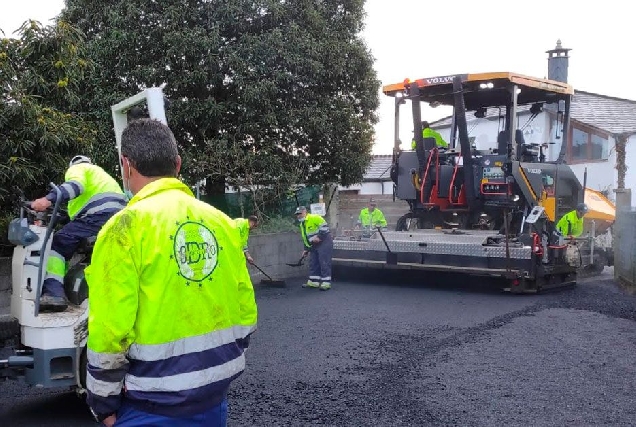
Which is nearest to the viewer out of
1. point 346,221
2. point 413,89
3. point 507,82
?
point 507,82

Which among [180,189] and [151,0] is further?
[151,0]

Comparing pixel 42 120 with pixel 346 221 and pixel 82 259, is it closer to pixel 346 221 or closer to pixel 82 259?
pixel 82 259

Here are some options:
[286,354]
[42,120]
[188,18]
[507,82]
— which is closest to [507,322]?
[286,354]

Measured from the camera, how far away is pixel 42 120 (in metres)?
6.29

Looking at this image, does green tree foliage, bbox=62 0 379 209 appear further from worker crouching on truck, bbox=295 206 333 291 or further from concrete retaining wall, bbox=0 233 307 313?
worker crouching on truck, bbox=295 206 333 291

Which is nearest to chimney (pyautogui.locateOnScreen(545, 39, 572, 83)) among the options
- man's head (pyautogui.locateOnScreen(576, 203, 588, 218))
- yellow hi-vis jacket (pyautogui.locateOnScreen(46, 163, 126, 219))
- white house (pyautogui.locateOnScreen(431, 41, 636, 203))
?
white house (pyautogui.locateOnScreen(431, 41, 636, 203))

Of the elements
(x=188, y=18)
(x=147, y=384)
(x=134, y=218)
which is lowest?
(x=147, y=384)

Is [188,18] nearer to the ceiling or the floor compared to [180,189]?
nearer to the ceiling

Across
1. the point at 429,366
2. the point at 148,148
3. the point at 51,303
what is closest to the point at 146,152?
the point at 148,148

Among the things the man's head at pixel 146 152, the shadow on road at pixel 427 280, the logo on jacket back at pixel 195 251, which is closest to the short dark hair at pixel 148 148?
the man's head at pixel 146 152

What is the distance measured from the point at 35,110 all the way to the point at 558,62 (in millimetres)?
19522

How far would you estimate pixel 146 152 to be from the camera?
2.07m

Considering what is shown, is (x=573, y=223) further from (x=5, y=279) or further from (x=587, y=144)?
(x=587, y=144)

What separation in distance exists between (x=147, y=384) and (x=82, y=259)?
2.76 metres
